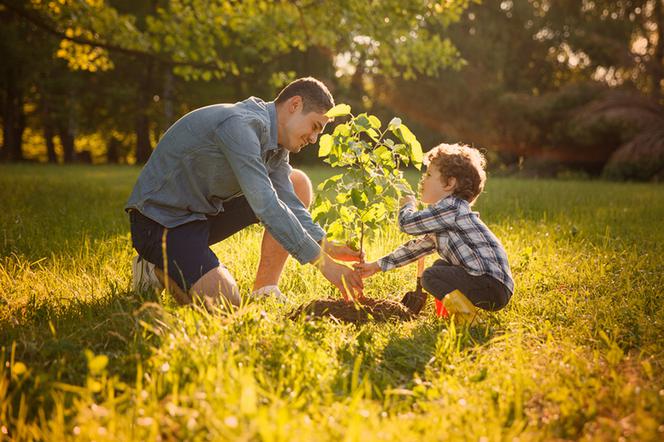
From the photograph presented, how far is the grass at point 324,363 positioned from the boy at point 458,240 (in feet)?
0.57

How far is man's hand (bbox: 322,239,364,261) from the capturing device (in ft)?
10.9

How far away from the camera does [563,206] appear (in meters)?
7.72

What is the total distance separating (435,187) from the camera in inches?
131

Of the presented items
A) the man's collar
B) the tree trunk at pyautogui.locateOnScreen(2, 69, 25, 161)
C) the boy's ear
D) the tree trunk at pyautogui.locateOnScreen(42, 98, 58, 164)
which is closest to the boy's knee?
the boy's ear

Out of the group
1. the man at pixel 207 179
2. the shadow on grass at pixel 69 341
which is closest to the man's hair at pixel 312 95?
the man at pixel 207 179

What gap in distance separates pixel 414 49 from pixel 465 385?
784 cm

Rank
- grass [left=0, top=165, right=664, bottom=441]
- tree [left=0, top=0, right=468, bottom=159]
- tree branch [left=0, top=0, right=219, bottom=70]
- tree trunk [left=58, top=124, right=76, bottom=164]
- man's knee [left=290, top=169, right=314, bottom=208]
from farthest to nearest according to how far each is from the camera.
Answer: tree trunk [left=58, top=124, right=76, bottom=164], tree [left=0, top=0, right=468, bottom=159], tree branch [left=0, top=0, right=219, bottom=70], man's knee [left=290, top=169, right=314, bottom=208], grass [left=0, top=165, right=664, bottom=441]

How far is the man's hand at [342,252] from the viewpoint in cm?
333

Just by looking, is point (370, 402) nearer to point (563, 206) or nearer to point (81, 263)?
point (81, 263)

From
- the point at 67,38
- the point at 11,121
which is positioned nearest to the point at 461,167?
the point at 67,38

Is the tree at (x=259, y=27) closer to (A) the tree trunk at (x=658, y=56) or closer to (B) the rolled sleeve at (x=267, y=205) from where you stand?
(B) the rolled sleeve at (x=267, y=205)

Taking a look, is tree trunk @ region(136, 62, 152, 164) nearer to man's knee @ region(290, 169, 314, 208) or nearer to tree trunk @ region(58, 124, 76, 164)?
tree trunk @ region(58, 124, 76, 164)

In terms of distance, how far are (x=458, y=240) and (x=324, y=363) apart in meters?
1.25

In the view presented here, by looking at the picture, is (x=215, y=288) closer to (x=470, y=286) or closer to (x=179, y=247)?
(x=179, y=247)
